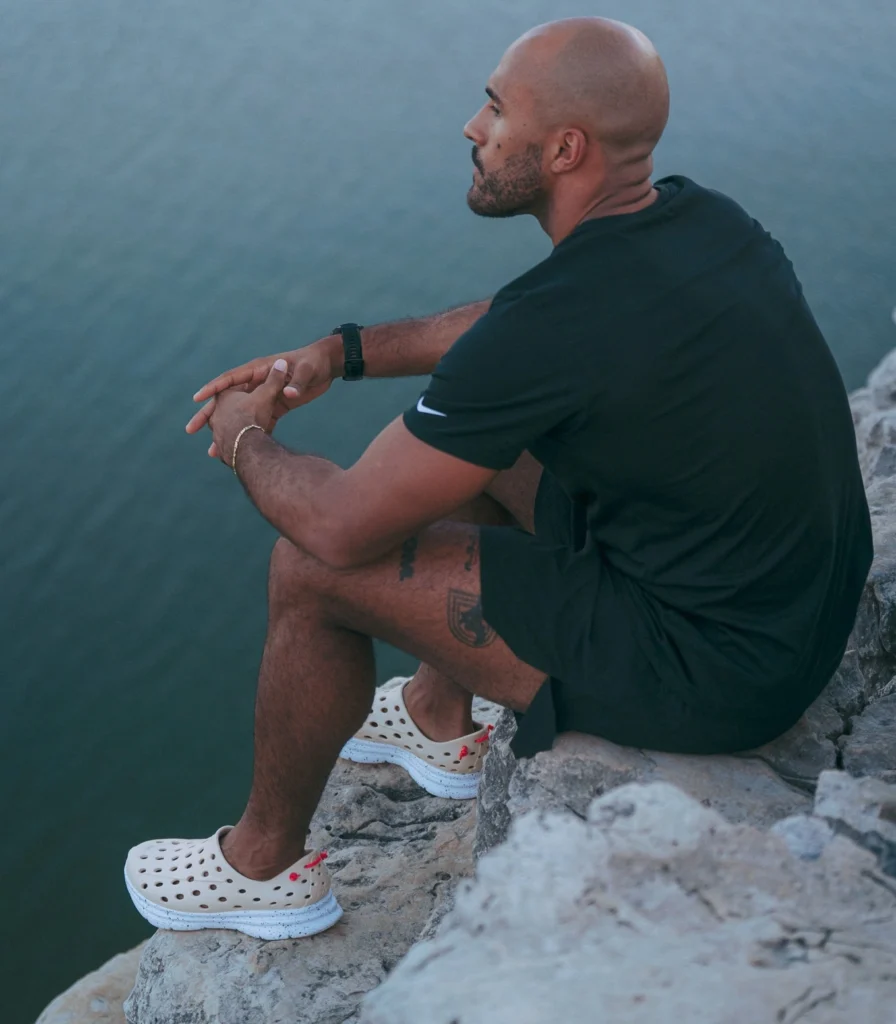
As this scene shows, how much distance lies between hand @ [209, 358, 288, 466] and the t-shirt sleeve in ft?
1.69

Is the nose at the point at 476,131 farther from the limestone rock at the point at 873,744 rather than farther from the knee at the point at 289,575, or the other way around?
the limestone rock at the point at 873,744

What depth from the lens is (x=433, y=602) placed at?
71.9 inches

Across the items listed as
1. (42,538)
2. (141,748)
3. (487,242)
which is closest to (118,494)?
(42,538)

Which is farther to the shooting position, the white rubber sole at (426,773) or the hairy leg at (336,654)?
the white rubber sole at (426,773)

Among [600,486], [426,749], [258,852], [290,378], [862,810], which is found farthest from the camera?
[426,749]

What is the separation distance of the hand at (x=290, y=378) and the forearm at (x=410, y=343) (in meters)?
0.04

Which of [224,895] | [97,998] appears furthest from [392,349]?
[97,998]

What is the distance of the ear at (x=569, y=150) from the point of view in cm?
179

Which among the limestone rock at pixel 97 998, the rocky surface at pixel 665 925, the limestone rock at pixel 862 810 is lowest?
the limestone rock at pixel 97 998

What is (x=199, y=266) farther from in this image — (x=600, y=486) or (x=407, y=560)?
(x=600, y=486)

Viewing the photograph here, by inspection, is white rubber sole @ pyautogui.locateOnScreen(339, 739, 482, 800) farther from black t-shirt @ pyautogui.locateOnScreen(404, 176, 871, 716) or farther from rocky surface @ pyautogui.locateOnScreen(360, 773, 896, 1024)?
rocky surface @ pyautogui.locateOnScreen(360, 773, 896, 1024)

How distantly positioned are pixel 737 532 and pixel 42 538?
3180 millimetres

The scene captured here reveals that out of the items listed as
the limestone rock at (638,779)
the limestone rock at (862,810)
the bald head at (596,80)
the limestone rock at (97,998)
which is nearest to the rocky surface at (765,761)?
the limestone rock at (638,779)

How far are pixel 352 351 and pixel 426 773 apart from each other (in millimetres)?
899
